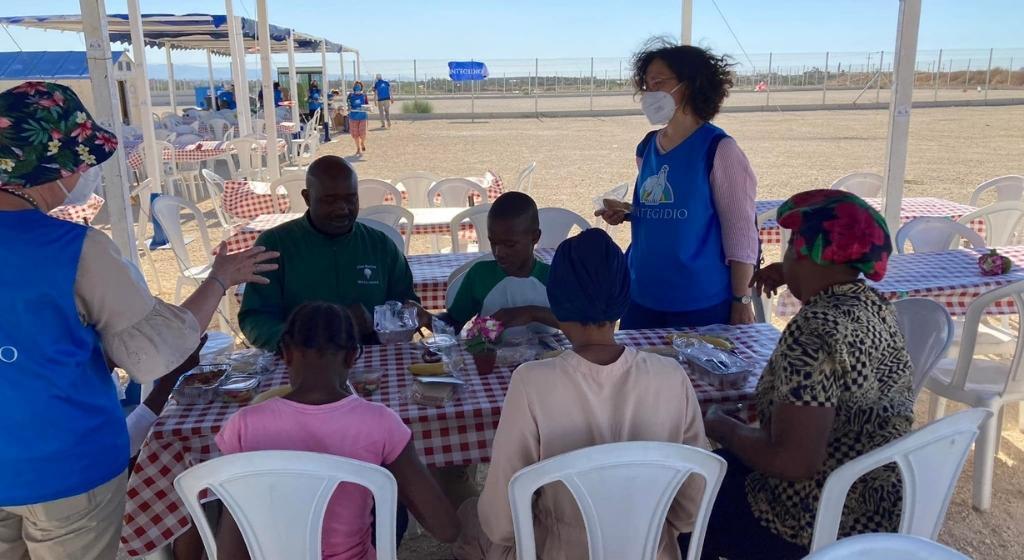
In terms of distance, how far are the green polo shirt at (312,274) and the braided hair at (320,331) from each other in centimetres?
111

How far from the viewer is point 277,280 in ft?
10.1

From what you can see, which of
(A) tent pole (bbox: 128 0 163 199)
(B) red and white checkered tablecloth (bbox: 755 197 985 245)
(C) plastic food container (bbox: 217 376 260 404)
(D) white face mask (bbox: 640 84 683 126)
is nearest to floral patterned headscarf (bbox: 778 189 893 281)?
(D) white face mask (bbox: 640 84 683 126)

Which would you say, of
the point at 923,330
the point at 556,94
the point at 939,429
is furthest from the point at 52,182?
the point at 556,94

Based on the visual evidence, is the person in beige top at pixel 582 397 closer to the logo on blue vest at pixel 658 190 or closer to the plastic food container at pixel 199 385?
the plastic food container at pixel 199 385

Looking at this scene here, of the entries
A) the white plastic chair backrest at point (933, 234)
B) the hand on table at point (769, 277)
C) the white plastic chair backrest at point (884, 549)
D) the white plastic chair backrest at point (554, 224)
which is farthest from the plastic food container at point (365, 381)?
the white plastic chair backrest at point (933, 234)

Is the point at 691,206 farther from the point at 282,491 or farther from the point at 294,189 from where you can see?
the point at 294,189

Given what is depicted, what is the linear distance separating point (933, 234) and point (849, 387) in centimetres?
363

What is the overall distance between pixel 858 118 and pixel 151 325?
26.8 m

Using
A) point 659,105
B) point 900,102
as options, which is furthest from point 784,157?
point 659,105

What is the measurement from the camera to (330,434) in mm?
1765

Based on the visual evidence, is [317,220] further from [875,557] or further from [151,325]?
[875,557]

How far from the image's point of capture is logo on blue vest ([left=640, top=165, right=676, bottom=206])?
10.2 ft

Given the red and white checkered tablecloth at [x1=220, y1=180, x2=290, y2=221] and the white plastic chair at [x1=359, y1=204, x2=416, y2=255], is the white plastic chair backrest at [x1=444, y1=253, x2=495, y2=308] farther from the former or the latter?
the red and white checkered tablecloth at [x1=220, y1=180, x2=290, y2=221]

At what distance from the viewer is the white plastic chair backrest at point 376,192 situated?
6.50 metres
